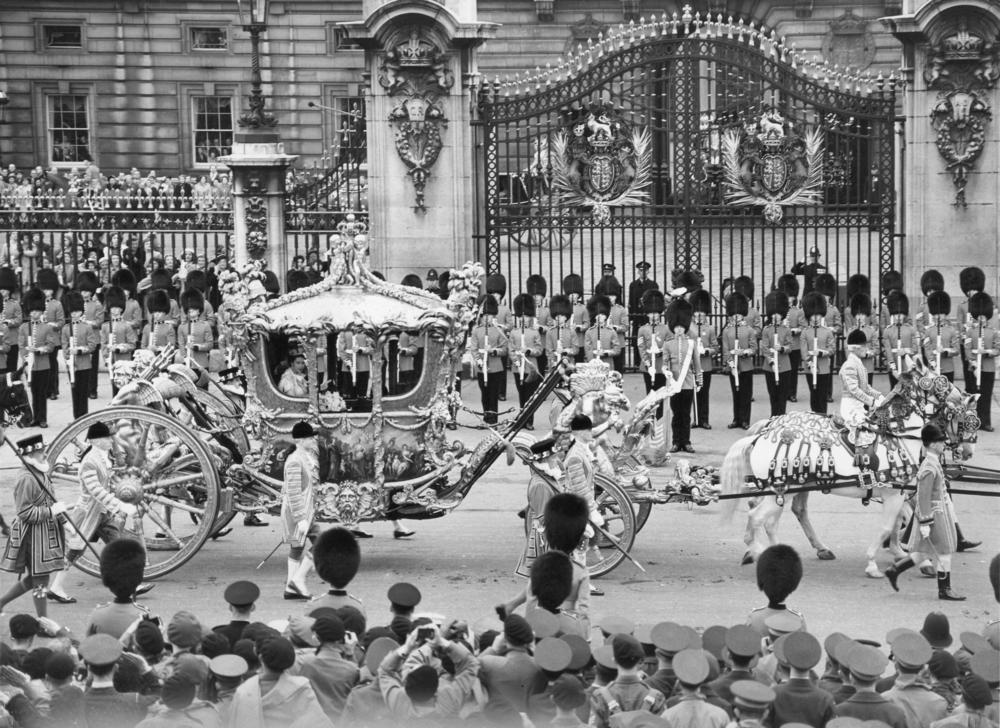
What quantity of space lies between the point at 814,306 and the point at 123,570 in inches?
412

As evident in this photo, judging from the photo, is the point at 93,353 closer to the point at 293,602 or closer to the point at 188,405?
the point at 188,405

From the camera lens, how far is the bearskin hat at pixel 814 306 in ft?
60.8

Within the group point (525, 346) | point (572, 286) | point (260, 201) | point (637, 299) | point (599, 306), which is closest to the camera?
point (525, 346)

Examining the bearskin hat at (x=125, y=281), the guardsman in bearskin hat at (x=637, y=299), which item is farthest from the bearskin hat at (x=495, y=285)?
the bearskin hat at (x=125, y=281)

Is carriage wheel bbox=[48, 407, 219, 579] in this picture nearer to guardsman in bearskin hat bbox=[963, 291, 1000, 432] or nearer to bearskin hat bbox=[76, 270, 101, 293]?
guardsman in bearskin hat bbox=[963, 291, 1000, 432]

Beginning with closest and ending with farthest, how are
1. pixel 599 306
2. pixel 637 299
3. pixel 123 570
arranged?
pixel 123 570 → pixel 599 306 → pixel 637 299

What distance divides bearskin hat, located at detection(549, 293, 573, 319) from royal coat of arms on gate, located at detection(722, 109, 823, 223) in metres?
2.55

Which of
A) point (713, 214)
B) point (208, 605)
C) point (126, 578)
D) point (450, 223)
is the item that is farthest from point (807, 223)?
point (126, 578)

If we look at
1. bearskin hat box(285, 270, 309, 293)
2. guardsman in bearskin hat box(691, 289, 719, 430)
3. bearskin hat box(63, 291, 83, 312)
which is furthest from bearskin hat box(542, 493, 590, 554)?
bearskin hat box(63, 291, 83, 312)

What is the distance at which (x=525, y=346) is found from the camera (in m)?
18.7

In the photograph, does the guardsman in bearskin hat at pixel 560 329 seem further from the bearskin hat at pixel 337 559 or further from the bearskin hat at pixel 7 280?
the bearskin hat at pixel 337 559

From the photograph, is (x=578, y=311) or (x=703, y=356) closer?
(x=703, y=356)

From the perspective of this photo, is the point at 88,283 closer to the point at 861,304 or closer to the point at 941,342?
the point at 861,304

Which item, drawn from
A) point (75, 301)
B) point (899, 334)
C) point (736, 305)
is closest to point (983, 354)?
point (899, 334)
